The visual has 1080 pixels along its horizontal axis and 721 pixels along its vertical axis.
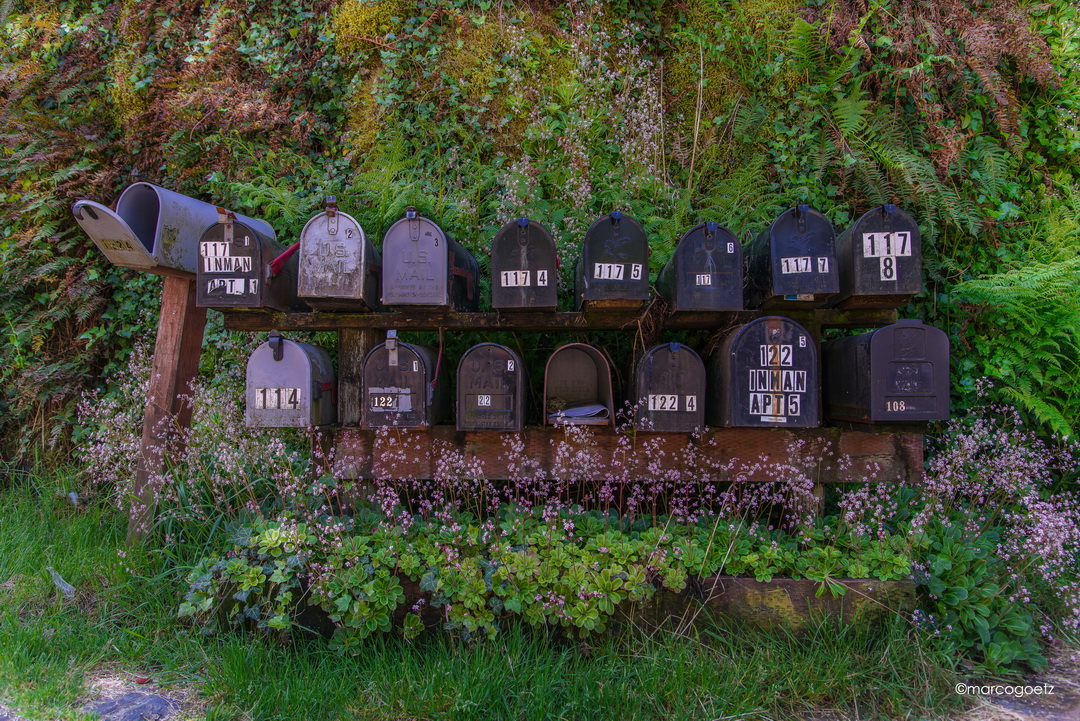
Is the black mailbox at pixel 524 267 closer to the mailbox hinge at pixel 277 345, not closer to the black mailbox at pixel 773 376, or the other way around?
the black mailbox at pixel 773 376

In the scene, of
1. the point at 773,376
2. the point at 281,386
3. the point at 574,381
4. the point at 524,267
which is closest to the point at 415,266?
the point at 524,267

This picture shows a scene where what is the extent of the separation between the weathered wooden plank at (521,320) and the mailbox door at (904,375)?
261mm

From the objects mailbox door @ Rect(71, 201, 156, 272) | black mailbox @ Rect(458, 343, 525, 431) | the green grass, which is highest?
mailbox door @ Rect(71, 201, 156, 272)

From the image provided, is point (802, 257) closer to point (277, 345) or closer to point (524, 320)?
point (524, 320)

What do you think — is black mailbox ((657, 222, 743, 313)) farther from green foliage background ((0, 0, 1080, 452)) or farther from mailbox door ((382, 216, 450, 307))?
mailbox door ((382, 216, 450, 307))

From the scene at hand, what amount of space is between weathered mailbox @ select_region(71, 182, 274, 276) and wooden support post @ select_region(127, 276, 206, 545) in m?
0.18

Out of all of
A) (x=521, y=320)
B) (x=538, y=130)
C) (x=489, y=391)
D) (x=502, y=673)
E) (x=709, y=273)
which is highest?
(x=538, y=130)

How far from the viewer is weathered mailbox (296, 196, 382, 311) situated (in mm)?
2352

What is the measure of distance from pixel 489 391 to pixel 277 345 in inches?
38.7

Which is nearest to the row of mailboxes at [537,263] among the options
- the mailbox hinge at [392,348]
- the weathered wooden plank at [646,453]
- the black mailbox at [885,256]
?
the black mailbox at [885,256]

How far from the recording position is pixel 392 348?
2344mm

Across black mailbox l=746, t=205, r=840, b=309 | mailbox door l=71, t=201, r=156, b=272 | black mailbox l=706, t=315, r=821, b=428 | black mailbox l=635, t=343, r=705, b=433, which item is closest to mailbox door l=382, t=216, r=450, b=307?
black mailbox l=635, t=343, r=705, b=433

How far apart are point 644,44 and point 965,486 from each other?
11.0 ft

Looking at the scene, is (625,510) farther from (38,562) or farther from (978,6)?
(978,6)
